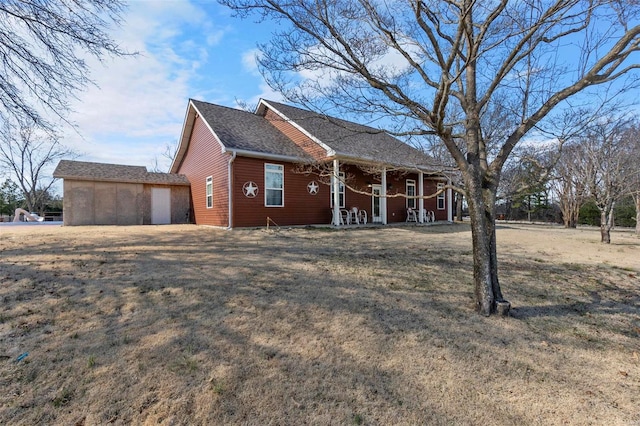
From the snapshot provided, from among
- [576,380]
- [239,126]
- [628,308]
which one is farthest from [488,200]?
[239,126]

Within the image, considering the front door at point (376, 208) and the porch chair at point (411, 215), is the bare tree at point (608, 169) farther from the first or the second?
the front door at point (376, 208)

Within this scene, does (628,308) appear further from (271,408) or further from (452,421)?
(271,408)

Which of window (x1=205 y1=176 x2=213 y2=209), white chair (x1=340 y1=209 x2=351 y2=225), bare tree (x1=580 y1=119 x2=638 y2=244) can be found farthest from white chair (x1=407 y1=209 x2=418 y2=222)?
window (x1=205 y1=176 x2=213 y2=209)

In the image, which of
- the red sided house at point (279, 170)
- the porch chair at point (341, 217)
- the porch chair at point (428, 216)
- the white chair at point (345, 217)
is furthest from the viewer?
the porch chair at point (428, 216)

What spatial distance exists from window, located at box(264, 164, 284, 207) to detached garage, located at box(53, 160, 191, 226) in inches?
235

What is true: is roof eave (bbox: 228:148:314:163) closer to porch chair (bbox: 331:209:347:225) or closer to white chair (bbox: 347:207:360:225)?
porch chair (bbox: 331:209:347:225)

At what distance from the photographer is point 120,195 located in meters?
14.5

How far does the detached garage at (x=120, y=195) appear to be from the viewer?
1355 cm

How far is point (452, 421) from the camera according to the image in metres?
2.14

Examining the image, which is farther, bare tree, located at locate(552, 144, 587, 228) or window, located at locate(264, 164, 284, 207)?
window, located at locate(264, 164, 284, 207)

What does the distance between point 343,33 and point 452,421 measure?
435 cm

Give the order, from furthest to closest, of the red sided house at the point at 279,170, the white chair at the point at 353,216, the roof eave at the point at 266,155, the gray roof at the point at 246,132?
1. the white chair at the point at 353,216
2. the gray roof at the point at 246,132
3. the red sided house at the point at 279,170
4. the roof eave at the point at 266,155

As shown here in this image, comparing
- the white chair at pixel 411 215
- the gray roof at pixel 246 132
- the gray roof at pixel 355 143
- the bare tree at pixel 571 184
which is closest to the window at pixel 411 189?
the white chair at pixel 411 215

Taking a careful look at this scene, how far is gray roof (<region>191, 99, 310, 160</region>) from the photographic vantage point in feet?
37.6
